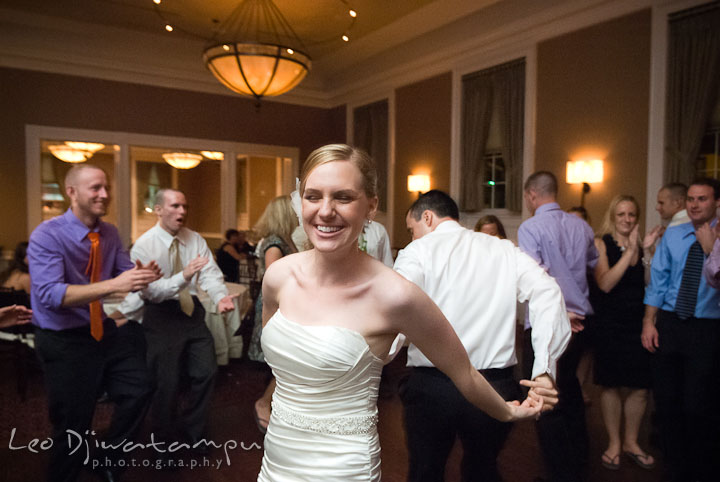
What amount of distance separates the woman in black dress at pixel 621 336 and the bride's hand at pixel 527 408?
1.87 meters

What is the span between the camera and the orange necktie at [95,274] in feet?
8.70

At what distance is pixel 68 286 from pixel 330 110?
315 inches

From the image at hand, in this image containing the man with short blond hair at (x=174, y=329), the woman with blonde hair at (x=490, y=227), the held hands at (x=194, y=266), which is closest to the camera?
the held hands at (x=194, y=266)

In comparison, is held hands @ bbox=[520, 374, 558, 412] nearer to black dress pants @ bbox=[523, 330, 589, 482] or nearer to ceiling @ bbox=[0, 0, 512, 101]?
black dress pants @ bbox=[523, 330, 589, 482]

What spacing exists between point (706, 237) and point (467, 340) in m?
1.52

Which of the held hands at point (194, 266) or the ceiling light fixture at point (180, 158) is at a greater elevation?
the ceiling light fixture at point (180, 158)

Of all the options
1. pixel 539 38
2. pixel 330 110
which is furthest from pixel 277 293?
pixel 330 110

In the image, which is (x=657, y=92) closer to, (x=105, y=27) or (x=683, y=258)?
(x=683, y=258)

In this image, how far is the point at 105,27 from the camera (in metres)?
7.56

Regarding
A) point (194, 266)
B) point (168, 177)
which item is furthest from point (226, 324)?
point (168, 177)

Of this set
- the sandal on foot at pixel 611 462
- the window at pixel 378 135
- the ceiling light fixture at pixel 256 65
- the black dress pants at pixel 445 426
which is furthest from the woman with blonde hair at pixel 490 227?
the window at pixel 378 135

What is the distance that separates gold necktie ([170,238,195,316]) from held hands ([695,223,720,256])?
295cm

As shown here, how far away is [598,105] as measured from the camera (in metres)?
5.54

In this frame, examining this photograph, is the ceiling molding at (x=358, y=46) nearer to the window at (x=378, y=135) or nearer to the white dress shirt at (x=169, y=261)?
the window at (x=378, y=135)
